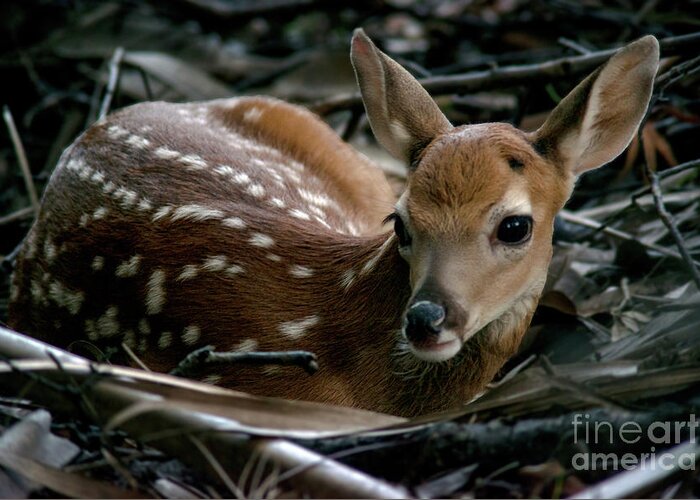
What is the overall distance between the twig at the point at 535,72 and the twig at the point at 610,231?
2.05 ft

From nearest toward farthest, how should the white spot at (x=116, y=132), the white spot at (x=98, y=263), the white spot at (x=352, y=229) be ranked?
the white spot at (x=98, y=263)
the white spot at (x=116, y=132)
the white spot at (x=352, y=229)

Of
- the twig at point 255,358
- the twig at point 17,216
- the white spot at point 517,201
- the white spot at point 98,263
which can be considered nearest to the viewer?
the twig at point 255,358

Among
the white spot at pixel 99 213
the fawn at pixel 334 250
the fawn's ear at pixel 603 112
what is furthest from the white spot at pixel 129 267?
the fawn's ear at pixel 603 112

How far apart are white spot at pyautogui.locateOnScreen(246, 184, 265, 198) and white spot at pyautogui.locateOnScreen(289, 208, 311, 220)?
0.44 ft

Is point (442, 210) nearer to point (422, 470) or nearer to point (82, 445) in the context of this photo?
point (422, 470)

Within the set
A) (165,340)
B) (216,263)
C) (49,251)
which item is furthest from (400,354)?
(49,251)

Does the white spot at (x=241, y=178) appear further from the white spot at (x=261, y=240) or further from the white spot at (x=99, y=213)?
the white spot at (x=99, y=213)

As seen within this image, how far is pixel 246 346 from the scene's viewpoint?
3445mm

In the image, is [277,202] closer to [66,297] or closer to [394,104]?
[394,104]

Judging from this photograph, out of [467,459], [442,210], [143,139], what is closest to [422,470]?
[467,459]

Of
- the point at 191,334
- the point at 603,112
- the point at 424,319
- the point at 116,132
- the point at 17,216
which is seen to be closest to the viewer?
the point at 424,319

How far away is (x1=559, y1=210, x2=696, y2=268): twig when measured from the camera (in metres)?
4.10

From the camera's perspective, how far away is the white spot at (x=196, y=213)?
11.9ft

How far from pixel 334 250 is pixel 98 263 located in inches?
34.3
